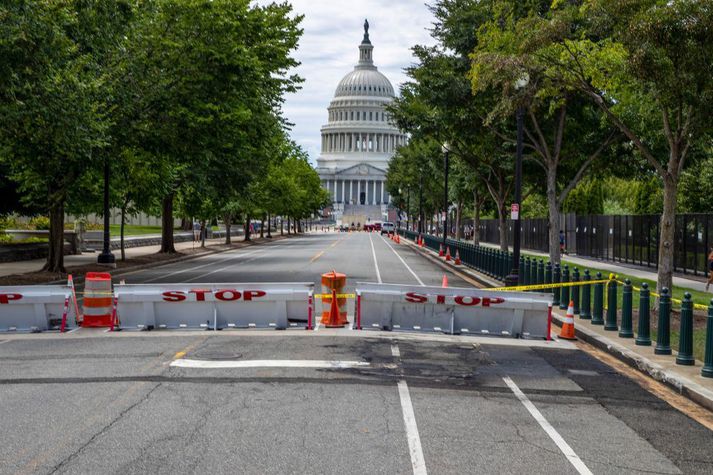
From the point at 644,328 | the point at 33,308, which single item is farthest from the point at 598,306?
the point at 33,308

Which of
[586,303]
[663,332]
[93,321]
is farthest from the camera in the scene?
[586,303]

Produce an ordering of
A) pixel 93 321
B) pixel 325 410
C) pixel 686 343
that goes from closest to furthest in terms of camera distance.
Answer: pixel 325 410, pixel 686 343, pixel 93 321

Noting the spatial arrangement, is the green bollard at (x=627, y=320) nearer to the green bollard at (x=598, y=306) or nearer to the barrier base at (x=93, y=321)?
the green bollard at (x=598, y=306)

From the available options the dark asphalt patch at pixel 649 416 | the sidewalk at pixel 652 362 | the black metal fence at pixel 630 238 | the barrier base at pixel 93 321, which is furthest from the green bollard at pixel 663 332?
the black metal fence at pixel 630 238

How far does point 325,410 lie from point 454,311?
6704 mm

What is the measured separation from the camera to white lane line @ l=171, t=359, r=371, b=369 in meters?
11.1

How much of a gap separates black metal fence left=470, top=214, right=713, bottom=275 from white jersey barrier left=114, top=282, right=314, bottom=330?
16.1m

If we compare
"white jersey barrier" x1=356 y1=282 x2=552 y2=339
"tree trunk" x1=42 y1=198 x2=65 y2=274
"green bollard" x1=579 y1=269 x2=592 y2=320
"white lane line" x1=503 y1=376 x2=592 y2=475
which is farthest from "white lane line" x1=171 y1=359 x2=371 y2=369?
"tree trunk" x1=42 y1=198 x2=65 y2=274

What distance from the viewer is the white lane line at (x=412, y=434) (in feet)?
22.1

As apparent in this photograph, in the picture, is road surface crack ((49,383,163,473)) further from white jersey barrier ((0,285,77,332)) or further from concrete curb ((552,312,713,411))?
concrete curb ((552,312,713,411))

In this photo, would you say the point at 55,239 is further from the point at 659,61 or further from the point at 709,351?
the point at 709,351

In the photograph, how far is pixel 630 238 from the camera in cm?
4009

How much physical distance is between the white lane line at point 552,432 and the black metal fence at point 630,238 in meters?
18.5

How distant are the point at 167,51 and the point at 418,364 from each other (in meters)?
16.8
